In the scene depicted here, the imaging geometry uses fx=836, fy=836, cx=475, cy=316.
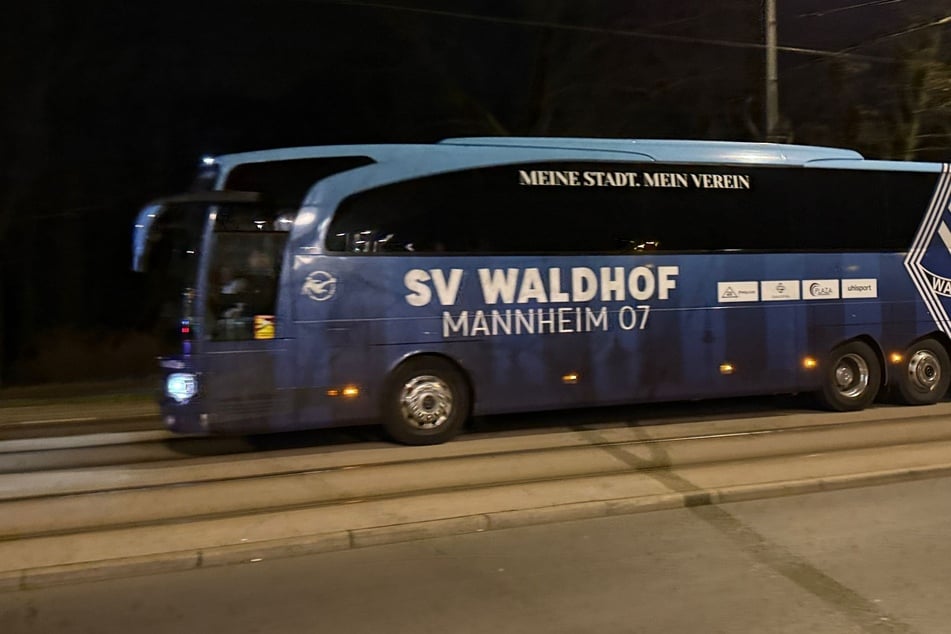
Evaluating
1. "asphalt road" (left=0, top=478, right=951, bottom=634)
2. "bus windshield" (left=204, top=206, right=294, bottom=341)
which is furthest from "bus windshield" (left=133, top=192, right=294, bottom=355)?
"asphalt road" (left=0, top=478, right=951, bottom=634)

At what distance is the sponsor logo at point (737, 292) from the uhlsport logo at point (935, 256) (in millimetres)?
2544

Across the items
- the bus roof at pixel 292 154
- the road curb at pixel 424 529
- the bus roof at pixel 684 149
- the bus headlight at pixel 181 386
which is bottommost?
the road curb at pixel 424 529

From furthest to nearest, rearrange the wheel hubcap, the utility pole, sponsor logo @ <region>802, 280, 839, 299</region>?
the utility pole
the wheel hubcap
sponsor logo @ <region>802, 280, 839, 299</region>

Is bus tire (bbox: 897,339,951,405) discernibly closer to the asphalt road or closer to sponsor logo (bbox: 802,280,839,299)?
sponsor logo (bbox: 802,280,839,299)

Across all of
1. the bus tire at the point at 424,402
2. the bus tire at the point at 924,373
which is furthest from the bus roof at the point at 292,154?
the bus tire at the point at 924,373

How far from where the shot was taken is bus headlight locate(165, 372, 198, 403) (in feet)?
27.6

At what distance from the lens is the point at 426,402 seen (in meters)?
9.32

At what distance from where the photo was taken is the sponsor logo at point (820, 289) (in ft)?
35.6

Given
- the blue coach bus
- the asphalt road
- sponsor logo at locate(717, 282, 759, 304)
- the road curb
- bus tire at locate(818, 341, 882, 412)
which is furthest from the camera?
bus tire at locate(818, 341, 882, 412)

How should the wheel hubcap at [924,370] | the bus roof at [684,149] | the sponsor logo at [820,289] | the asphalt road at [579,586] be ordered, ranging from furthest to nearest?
the wheel hubcap at [924,370]
the sponsor logo at [820,289]
the bus roof at [684,149]
the asphalt road at [579,586]

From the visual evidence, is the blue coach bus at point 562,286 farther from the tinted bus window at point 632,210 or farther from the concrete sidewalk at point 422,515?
the concrete sidewalk at point 422,515

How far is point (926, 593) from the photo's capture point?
4953 millimetres

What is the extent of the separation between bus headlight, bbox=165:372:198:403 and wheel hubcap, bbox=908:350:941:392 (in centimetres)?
946

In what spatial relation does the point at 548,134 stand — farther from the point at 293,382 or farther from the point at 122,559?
the point at 122,559
